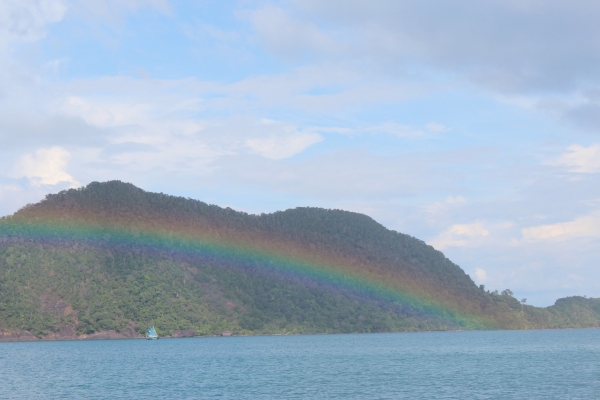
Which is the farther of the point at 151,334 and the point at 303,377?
the point at 151,334

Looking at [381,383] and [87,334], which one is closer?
[381,383]

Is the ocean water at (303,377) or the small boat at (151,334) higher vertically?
the small boat at (151,334)

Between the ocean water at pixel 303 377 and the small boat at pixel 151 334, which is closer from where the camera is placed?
the ocean water at pixel 303 377

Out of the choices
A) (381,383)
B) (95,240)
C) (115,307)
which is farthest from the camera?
(95,240)

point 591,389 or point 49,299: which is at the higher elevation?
point 49,299

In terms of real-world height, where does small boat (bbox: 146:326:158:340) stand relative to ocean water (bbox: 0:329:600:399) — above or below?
above

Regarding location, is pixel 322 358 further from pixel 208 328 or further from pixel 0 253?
pixel 0 253

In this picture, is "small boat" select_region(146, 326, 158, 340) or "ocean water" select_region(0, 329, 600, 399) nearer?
"ocean water" select_region(0, 329, 600, 399)

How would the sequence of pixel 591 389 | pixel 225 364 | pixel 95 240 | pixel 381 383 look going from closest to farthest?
pixel 591 389 → pixel 381 383 → pixel 225 364 → pixel 95 240

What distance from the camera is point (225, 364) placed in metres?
86.5

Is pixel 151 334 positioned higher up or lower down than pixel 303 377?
higher up

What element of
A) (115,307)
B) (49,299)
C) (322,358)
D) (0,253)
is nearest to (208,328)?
(115,307)

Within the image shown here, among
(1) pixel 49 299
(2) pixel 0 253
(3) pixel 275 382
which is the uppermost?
(2) pixel 0 253

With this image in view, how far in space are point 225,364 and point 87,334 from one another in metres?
88.7
